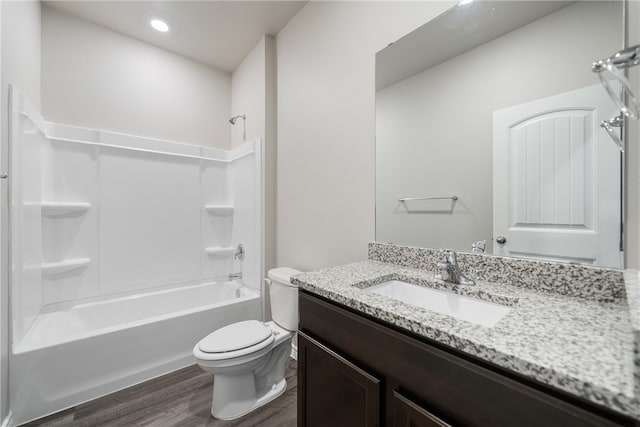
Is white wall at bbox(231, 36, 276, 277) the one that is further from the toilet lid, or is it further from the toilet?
the toilet lid

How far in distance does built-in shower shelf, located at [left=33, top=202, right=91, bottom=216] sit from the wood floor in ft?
4.76

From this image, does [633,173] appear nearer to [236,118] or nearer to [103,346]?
[103,346]

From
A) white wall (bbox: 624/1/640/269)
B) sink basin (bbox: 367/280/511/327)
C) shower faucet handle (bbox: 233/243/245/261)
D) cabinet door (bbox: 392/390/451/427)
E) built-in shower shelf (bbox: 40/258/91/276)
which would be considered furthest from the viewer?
shower faucet handle (bbox: 233/243/245/261)

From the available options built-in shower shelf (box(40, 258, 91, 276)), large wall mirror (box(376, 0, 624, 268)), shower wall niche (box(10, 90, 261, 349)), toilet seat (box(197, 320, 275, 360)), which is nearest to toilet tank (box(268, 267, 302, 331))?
toilet seat (box(197, 320, 275, 360))

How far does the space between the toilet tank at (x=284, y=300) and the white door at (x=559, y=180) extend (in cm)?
124

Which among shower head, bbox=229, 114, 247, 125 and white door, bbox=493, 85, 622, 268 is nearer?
white door, bbox=493, 85, 622, 268

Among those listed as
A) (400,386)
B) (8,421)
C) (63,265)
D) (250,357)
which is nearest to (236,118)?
(63,265)

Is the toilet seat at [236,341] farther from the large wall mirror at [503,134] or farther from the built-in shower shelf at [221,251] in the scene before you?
the built-in shower shelf at [221,251]

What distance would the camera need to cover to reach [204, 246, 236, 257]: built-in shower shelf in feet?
9.50

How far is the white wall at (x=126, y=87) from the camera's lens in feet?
7.23

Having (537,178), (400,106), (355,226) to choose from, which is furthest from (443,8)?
(355,226)

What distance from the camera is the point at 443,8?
4.10ft

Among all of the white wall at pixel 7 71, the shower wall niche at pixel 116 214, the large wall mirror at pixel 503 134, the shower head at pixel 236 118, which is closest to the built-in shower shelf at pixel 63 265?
the shower wall niche at pixel 116 214

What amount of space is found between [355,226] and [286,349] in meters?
1.03
